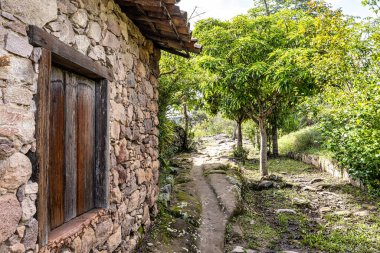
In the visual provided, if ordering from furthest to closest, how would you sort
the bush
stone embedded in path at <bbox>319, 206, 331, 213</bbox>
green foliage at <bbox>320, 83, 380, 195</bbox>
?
the bush → stone embedded in path at <bbox>319, 206, 331, 213</bbox> → green foliage at <bbox>320, 83, 380, 195</bbox>

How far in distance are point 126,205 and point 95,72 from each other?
159 centimetres

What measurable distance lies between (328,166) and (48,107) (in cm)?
927

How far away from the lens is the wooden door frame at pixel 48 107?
5.60 ft

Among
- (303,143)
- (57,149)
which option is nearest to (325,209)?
(57,149)

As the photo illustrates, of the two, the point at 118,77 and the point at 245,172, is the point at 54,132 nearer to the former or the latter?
the point at 118,77

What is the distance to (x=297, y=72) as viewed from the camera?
258 inches

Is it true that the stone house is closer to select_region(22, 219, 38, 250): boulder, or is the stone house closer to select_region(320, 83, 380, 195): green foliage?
select_region(22, 219, 38, 250): boulder

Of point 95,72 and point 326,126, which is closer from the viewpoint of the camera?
point 95,72

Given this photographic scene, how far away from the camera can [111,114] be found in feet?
9.07

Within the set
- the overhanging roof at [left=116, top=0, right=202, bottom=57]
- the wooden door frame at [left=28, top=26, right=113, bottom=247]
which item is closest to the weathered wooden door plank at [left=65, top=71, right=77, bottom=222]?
Result: the wooden door frame at [left=28, top=26, right=113, bottom=247]

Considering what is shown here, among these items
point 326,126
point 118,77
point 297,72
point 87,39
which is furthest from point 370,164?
point 87,39

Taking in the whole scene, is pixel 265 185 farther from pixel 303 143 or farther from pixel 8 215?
pixel 8 215

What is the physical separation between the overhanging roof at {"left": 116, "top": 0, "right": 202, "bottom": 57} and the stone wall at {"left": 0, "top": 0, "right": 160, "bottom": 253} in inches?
4.8

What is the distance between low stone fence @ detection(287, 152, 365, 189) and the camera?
747 cm
